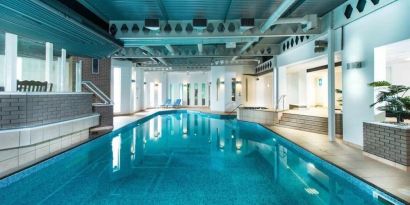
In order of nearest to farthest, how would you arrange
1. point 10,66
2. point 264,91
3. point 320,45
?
point 10,66 < point 320,45 < point 264,91

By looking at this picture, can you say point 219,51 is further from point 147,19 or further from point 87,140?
point 87,140

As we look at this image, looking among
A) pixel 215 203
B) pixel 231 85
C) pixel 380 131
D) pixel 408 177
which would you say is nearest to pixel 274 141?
pixel 380 131

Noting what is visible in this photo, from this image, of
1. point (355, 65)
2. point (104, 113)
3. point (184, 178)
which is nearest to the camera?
point (184, 178)

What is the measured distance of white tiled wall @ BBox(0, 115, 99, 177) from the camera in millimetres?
3970

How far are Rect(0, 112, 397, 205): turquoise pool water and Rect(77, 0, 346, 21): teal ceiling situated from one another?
342cm

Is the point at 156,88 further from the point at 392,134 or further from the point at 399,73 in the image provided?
the point at 392,134

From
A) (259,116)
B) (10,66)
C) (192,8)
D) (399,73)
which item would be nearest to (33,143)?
(10,66)

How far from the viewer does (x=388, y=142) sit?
418cm

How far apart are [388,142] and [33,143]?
20.9ft

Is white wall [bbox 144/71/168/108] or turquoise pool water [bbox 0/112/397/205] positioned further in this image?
white wall [bbox 144/71/168/108]

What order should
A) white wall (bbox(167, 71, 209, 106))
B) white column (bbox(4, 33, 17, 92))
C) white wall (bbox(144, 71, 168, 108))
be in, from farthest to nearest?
white wall (bbox(167, 71, 209, 106)) → white wall (bbox(144, 71, 168, 108)) → white column (bbox(4, 33, 17, 92))

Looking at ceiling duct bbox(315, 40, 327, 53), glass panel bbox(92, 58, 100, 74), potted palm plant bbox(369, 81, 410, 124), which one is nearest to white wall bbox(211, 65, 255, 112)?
glass panel bbox(92, 58, 100, 74)

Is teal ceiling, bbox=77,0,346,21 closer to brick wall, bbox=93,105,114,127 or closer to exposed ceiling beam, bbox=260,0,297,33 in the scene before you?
exposed ceiling beam, bbox=260,0,297,33

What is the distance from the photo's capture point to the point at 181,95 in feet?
71.8
